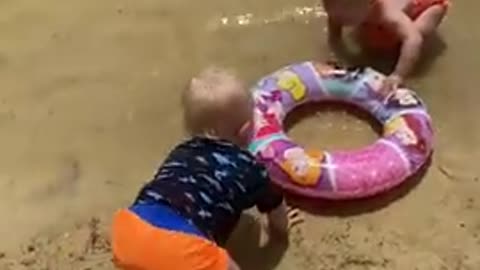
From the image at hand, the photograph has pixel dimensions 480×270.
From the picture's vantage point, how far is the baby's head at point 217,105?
1.65 metres

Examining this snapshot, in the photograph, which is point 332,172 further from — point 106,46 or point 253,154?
point 106,46

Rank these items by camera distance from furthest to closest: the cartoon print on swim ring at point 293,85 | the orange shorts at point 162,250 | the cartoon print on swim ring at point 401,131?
the cartoon print on swim ring at point 293,85
the cartoon print on swim ring at point 401,131
the orange shorts at point 162,250

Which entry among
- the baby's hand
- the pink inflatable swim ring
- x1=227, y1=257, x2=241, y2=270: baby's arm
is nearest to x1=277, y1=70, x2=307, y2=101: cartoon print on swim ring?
the pink inflatable swim ring

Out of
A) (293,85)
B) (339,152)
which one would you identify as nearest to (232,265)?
(339,152)

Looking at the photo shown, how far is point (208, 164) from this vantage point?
1669 mm

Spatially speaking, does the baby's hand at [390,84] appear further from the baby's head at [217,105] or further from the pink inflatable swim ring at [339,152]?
the baby's head at [217,105]

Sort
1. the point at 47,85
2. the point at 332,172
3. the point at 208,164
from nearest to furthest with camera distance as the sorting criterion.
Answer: the point at 208,164 → the point at 332,172 → the point at 47,85

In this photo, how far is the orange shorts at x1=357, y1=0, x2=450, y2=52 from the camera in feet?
6.86

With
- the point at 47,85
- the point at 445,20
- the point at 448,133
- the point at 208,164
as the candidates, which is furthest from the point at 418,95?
the point at 47,85

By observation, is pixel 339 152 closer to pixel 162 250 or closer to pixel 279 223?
pixel 279 223

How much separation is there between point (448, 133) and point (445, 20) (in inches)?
13.4

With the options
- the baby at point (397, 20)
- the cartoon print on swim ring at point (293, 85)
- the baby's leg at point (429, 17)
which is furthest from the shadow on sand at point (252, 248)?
the baby's leg at point (429, 17)

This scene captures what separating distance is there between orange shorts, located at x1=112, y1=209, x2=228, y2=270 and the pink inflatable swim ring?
0.89ft

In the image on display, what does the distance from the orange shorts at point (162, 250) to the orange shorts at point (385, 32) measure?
2.24 feet
